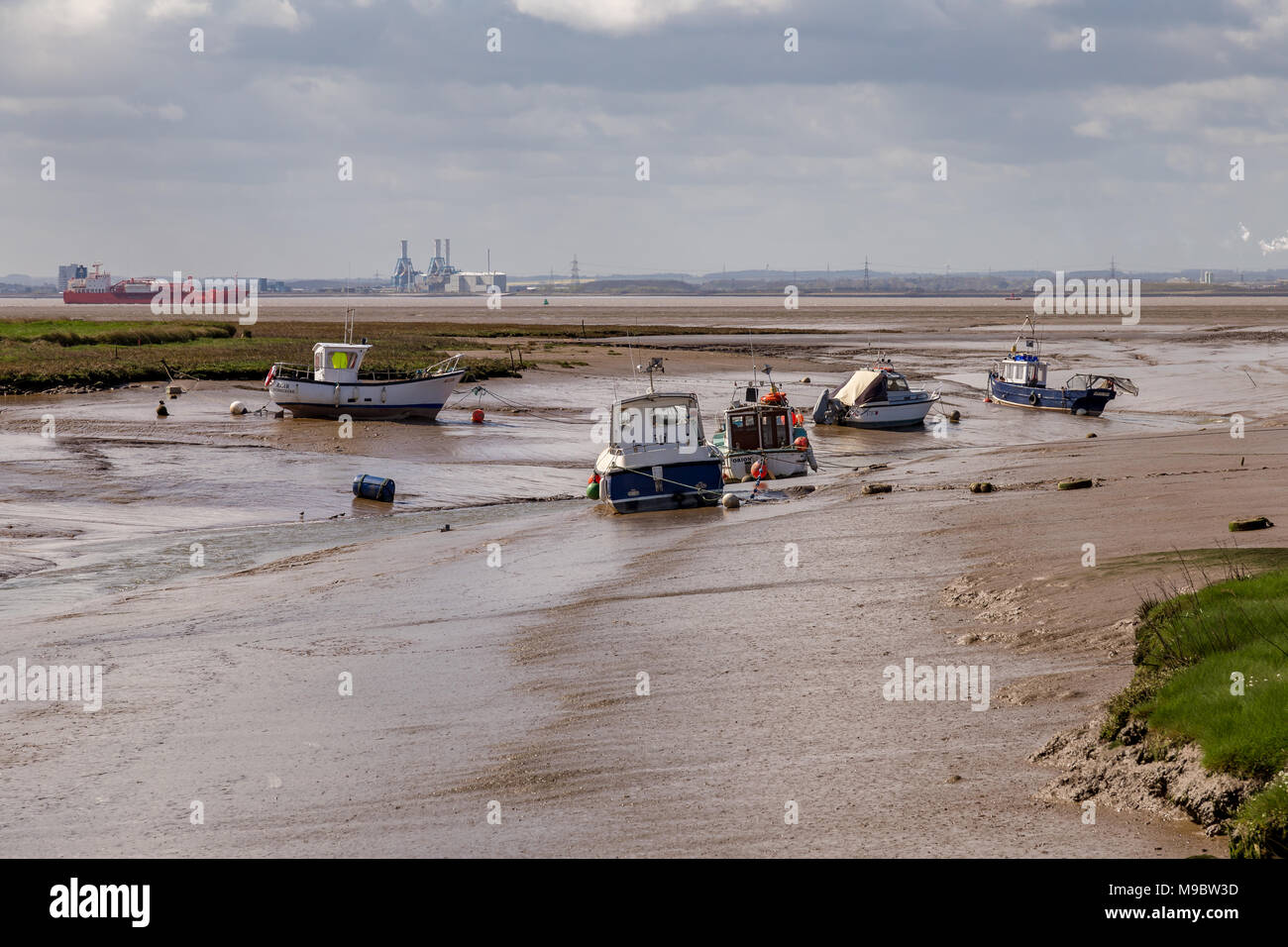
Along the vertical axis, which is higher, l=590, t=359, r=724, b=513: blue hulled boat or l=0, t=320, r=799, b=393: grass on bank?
l=0, t=320, r=799, b=393: grass on bank

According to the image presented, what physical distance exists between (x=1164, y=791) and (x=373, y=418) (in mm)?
41773

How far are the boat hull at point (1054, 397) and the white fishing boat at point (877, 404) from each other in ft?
19.5

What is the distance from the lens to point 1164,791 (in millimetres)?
8617

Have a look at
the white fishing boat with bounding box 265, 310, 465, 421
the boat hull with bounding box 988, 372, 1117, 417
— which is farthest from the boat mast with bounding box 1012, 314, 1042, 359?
the white fishing boat with bounding box 265, 310, 465, 421

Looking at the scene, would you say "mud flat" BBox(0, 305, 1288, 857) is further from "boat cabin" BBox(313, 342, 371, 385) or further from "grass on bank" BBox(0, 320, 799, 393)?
"grass on bank" BBox(0, 320, 799, 393)

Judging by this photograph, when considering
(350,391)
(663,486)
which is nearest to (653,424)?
(663,486)

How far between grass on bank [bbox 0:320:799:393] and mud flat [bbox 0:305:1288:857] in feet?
84.3

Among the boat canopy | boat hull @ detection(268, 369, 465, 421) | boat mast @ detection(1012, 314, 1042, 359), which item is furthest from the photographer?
boat mast @ detection(1012, 314, 1042, 359)

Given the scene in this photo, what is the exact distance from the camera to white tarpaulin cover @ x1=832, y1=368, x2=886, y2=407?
4775 centimetres

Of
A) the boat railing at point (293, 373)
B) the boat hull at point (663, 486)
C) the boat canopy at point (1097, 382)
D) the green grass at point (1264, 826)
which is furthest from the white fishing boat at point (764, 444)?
the green grass at point (1264, 826)

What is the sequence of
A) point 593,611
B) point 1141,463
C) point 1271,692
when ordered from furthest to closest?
point 1141,463 < point 593,611 < point 1271,692
